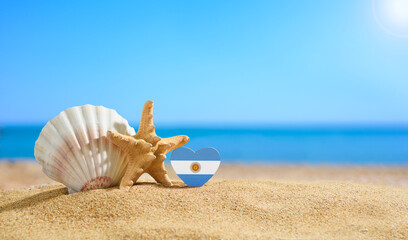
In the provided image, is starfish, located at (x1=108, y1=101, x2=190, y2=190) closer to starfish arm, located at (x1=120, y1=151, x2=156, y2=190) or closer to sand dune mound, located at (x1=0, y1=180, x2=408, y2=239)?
starfish arm, located at (x1=120, y1=151, x2=156, y2=190)

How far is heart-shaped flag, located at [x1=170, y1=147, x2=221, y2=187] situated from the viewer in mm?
4848

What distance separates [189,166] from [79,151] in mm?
1550

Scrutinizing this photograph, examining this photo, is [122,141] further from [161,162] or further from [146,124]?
[161,162]

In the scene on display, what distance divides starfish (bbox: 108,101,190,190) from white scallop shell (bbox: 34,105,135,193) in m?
0.20

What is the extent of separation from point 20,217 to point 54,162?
0.78 m

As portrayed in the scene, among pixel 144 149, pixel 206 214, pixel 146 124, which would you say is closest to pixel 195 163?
pixel 144 149

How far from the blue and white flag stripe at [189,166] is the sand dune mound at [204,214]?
0.24m

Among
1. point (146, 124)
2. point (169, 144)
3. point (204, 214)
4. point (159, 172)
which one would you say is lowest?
point (204, 214)

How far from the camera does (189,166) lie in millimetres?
4867

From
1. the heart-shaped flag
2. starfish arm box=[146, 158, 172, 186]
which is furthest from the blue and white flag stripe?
starfish arm box=[146, 158, 172, 186]

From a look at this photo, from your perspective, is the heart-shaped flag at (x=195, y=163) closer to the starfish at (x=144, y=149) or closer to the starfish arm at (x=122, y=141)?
the starfish at (x=144, y=149)

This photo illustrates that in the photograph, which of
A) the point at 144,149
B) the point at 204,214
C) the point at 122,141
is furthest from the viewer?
the point at 144,149

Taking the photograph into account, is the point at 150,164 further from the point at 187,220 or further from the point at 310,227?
the point at 310,227

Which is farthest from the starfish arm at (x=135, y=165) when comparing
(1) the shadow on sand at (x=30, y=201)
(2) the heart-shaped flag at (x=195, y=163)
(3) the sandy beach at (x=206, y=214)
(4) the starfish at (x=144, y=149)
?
(1) the shadow on sand at (x=30, y=201)
